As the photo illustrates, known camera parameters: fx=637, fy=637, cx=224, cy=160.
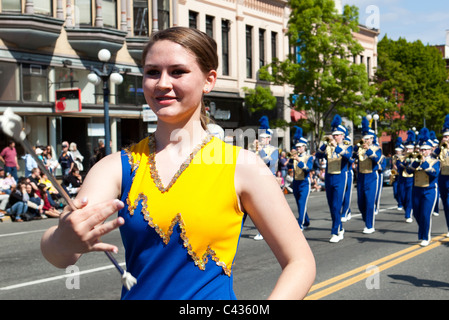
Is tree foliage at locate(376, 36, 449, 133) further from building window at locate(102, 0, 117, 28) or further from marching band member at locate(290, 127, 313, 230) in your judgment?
marching band member at locate(290, 127, 313, 230)

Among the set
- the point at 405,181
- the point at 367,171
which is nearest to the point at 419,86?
the point at 405,181

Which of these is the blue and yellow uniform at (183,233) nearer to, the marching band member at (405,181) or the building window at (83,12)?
the marching band member at (405,181)

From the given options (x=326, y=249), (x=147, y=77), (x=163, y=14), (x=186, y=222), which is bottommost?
(x=326, y=249)

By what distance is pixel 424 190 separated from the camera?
12.2 meters

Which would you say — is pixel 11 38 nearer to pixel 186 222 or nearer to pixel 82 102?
pixel 82 102

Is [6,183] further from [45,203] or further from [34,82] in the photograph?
[34,82]

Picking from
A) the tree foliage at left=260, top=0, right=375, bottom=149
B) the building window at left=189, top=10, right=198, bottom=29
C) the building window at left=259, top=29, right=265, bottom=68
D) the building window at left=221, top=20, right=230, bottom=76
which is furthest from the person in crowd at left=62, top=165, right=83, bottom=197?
the building window at left=259, top=29, right=265, bottom=68

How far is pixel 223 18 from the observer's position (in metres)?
34.8

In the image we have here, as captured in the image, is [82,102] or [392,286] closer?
[392,286]

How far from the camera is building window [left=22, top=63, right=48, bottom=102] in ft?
76.1

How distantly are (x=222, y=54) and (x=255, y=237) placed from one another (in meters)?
23.6

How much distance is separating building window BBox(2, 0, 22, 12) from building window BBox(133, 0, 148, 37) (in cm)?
681

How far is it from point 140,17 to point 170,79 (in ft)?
91.4

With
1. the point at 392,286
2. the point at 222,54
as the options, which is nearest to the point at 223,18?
the point at 222,54
